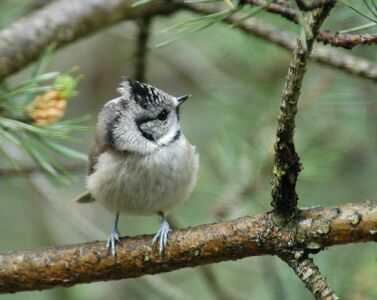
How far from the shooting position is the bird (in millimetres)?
2854

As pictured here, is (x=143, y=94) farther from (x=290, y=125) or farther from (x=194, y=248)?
(x=290, y=125)

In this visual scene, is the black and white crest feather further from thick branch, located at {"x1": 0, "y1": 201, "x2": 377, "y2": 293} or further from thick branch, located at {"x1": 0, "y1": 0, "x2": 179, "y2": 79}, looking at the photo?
thick branch, located at {"x1": 0, "y1": 201, "x2": 377, "y2": 293}

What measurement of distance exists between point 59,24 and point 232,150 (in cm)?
100

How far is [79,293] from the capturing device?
4.00 metres

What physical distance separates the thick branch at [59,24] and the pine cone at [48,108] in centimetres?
33

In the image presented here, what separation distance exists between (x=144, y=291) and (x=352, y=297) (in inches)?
52.7

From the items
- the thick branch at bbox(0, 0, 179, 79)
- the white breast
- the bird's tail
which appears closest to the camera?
the thick branch at bbox(0, 0, 179, 79)

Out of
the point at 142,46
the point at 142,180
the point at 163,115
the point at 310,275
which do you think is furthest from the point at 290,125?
the point at 142,46

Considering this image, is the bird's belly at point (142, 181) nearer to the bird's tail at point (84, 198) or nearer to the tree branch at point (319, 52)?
the bird's tail at point (84, 198)

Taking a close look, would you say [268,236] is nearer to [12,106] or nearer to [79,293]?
[12,106]

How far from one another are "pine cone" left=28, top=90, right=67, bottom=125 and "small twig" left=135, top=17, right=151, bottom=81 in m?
1.06

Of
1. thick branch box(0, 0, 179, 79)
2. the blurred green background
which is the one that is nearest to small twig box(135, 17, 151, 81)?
thick branch box(0, 0, 179, 79)

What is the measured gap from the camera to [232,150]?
10.9 ft

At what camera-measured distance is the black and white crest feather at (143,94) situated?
2.93 m
